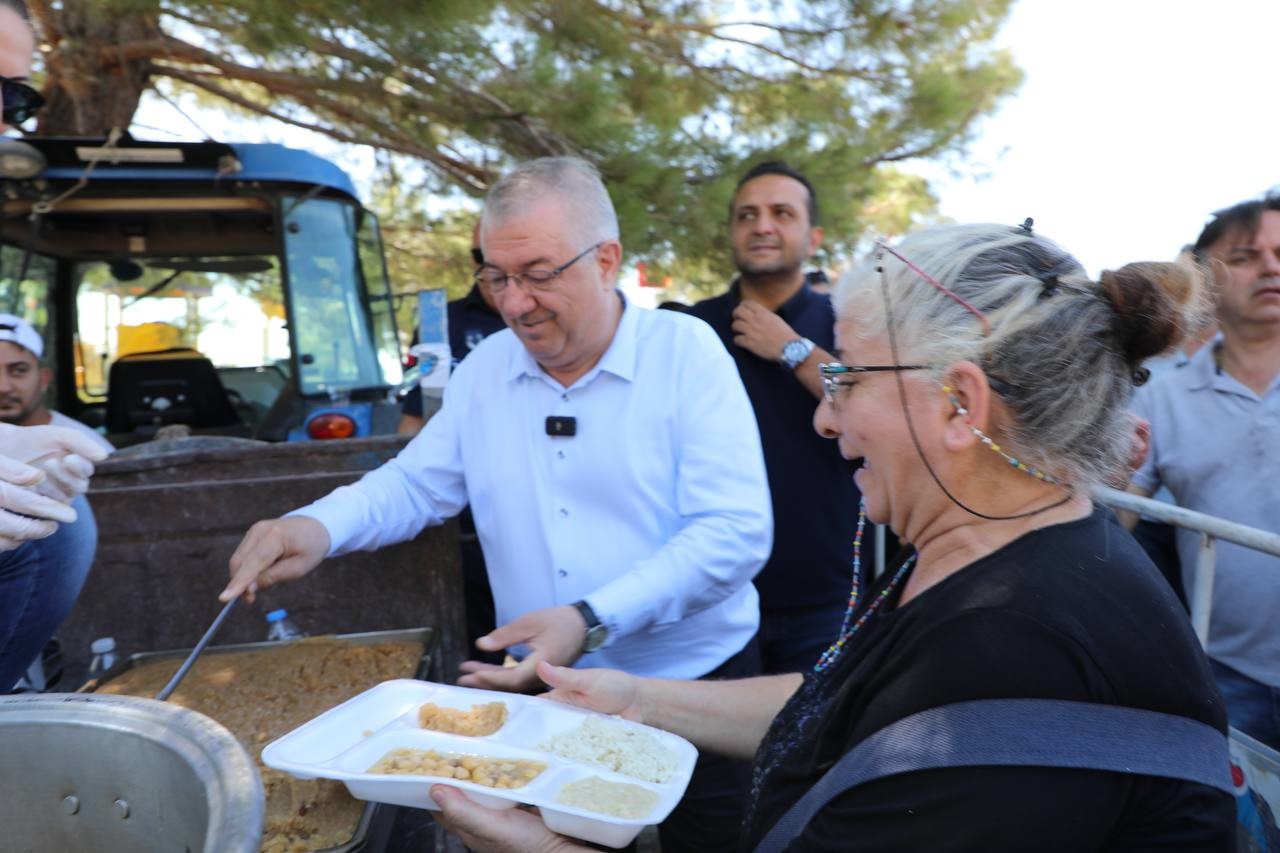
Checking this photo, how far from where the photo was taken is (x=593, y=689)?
1655mm

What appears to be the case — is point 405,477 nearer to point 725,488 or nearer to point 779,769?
point 725,488

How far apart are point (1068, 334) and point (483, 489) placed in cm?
142

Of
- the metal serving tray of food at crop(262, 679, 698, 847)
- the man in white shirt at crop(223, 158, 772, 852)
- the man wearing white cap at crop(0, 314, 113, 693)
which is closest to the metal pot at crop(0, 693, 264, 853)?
the metal serving tray of food at crop(262, 679, 698, 847)

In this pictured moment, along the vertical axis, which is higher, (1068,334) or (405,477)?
(1068,334)

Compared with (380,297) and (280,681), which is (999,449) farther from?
(380,297)

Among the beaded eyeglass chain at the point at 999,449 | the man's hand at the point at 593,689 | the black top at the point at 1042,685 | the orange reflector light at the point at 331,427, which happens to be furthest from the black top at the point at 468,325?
the black top at the point at 1042,685

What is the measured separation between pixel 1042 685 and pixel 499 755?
2.81 feet

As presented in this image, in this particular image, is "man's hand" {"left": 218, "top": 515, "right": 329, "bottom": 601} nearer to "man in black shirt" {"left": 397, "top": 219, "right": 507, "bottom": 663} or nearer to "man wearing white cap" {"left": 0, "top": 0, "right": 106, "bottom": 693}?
"man wearing white cap" {"left": 0, "top": 0, "right": 106, "bottom": 693}

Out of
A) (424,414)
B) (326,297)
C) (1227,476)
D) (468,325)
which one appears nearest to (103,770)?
(1227,476)

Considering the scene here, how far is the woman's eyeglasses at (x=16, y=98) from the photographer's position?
5.39 feet

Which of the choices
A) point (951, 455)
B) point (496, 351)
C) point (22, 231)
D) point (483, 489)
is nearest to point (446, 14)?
point (22, 231)

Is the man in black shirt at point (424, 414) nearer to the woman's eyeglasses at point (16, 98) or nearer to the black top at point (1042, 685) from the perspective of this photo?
the woman's eyeglasses at point (16, 98)

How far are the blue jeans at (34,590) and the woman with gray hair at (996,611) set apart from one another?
856 mm

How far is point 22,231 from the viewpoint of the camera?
187 inches
